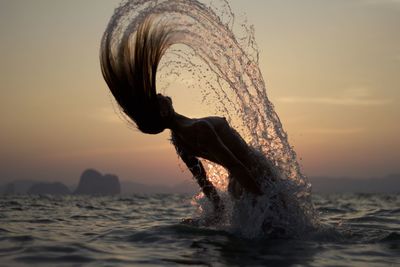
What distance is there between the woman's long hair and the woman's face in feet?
0.25

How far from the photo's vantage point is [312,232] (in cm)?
709

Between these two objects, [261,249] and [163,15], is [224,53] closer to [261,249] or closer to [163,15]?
[163,15]

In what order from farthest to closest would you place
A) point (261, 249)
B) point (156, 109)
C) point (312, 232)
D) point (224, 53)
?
point (224, 53), point (312, 232), point (156, 109), point (261, 249)

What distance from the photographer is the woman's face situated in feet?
22.0

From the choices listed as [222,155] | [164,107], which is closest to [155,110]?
[164,107]

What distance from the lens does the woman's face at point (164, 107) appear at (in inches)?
264

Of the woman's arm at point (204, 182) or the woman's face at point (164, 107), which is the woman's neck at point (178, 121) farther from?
the woman's arm at point (204, 182)

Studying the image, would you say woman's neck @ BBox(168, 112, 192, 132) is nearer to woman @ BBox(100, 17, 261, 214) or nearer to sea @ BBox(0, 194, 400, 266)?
woman @ BBox(100, 17, 261, 214)

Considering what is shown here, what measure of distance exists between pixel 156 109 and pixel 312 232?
2923 millimetres

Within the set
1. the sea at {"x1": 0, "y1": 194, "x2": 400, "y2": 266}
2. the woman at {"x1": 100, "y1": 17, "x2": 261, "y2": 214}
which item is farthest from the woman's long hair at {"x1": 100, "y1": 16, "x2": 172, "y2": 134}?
the sea at {"x1": 0, "y1": 194, "x2": 400, "y2": 266}

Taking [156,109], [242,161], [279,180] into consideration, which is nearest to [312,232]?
[279,180]

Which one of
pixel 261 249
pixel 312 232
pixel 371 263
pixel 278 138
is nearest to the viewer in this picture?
pixel 371 263

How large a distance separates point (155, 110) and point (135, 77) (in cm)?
53

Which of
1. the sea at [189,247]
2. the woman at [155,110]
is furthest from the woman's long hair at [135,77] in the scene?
the sea at [189,247]
